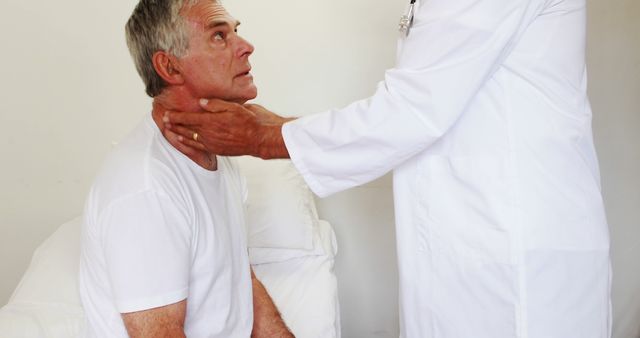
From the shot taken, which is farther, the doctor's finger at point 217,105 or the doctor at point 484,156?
the doctor's finger at point 217,105

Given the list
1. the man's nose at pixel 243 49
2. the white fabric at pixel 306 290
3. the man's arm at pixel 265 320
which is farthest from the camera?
the white fabric at pixel 306 290

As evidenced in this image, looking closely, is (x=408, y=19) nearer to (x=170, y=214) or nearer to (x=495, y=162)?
(x=495, y=162)

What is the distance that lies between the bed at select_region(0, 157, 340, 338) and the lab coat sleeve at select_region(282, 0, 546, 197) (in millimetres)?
696

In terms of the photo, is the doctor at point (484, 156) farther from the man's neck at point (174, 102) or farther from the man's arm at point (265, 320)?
the man's arm at point (265, 320)

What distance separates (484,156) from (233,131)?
0.46 meters

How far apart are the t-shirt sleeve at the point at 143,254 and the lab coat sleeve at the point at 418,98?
27 centimetres

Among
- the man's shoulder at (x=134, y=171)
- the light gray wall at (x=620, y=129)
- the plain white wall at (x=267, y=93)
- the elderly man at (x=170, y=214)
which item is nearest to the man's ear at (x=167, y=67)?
the elderly man at (x=170, y=214)

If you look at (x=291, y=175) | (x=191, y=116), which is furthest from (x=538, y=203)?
(x=291, y=175)

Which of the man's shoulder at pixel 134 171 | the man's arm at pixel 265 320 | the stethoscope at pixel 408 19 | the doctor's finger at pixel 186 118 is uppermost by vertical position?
the stethoscope at pixel 408 19

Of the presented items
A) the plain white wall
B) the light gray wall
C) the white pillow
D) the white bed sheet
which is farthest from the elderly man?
the light gray wall

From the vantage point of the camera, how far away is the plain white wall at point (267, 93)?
220 centimetres

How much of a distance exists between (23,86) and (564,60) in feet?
5.81

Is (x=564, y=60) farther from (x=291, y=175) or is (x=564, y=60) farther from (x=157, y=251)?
(x=291, y=175)

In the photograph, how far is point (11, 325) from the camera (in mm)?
1506
